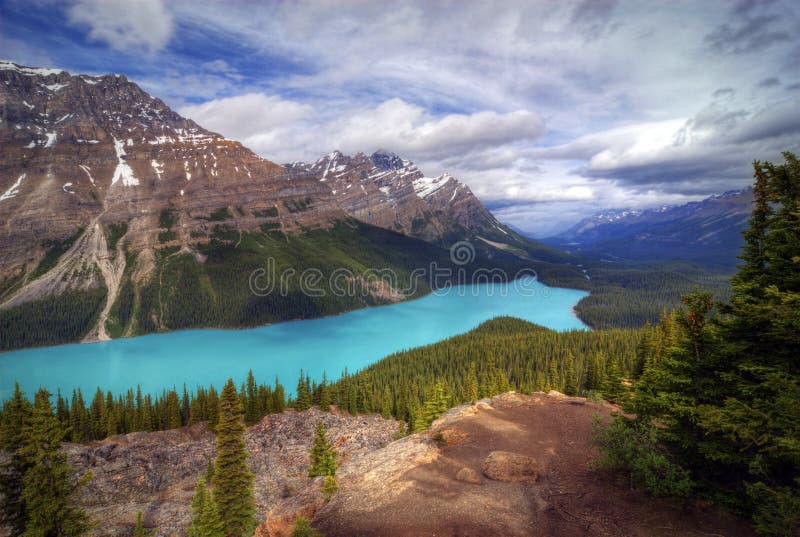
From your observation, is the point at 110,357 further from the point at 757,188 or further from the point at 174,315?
the point at 757,188

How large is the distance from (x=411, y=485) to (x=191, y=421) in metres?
59.4

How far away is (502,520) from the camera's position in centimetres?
1675

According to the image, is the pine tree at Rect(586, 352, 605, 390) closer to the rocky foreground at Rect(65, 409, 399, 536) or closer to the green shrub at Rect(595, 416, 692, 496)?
the rocky foreground at Rect(65, 409, 399, 536)

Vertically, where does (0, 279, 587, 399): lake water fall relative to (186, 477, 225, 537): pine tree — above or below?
below

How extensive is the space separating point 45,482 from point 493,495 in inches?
1022

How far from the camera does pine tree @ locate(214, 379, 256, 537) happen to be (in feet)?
93.6

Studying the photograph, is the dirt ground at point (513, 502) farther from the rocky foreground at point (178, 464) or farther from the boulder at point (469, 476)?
the rocky foreground at point (178, 464)

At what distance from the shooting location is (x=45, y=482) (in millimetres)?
22719

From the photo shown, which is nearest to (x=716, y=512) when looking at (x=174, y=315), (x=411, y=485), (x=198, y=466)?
(x=411, y=485)

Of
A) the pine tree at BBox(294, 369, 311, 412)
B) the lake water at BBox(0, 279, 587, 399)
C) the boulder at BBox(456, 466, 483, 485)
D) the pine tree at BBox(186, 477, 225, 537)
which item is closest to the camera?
the boulder at BBox(456, 466, 483, 485)

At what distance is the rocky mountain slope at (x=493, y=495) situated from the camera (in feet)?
51.3

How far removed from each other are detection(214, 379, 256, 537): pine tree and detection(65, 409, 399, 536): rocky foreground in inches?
325

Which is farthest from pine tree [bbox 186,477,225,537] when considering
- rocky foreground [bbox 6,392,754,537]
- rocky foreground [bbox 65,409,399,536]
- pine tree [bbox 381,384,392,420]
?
pine tree [bbox 381,384,392,420]

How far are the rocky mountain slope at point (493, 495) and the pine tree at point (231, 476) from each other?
297 inches
